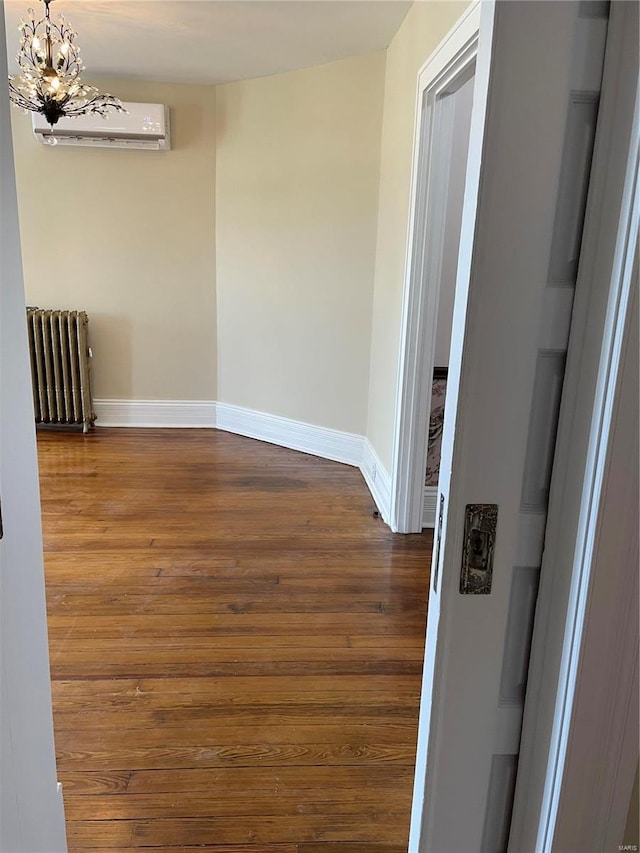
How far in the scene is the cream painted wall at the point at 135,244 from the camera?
4.75 metres

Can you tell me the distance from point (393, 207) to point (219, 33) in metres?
1.34

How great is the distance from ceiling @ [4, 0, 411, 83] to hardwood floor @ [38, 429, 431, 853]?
8.24 ft

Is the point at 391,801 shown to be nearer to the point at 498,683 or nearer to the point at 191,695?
the point at 191,695

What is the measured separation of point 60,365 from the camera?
494cm

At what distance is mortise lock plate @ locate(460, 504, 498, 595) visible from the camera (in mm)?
894

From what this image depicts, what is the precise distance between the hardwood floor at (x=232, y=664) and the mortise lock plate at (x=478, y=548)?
3.38ft

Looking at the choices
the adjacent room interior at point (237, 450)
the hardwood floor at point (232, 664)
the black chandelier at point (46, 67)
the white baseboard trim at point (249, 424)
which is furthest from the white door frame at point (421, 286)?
the black chandelier at point (46, 67)

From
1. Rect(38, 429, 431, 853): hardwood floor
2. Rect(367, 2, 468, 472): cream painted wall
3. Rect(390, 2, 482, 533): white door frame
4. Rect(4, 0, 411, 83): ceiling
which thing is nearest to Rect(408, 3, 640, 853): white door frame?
Rect(38, 429, 431, 853): hardwood floor

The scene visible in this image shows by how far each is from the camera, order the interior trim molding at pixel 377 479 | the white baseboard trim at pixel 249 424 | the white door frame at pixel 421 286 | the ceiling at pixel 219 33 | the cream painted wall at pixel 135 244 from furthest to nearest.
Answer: the cream painted wall at pixel 135 244 < the white baseboard trim at pixel 249 424 < the interior trim molding at pixel 377 479 < the ceiling at pixel 219 33 < the white door frame at pixel 421 286

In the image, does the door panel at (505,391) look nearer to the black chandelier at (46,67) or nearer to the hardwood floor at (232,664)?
the hardwood floor at (232,664)

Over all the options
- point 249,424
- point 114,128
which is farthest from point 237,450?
point 114,128

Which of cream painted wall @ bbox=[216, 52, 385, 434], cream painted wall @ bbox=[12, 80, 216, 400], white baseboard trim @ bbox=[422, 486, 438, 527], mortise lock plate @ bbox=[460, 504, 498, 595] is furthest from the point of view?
cream painted wall @ bbox=[12, 80, 216, 400]

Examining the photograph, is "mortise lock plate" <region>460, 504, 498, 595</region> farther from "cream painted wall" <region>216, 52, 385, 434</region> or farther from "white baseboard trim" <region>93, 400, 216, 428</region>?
"white baseboard trim" <region>93, 400, 216, 428</region>

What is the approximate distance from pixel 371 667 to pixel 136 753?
2.65 feet
